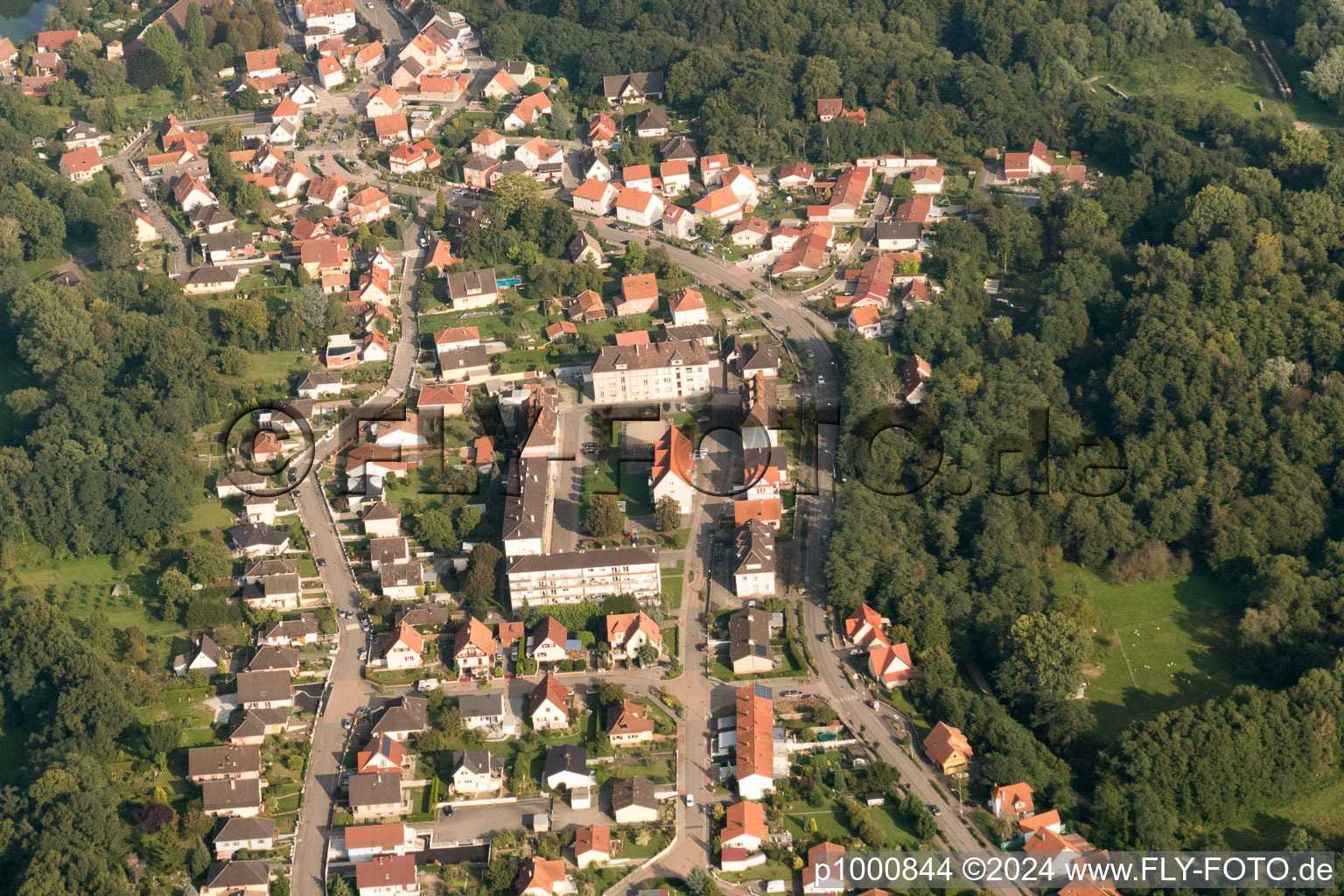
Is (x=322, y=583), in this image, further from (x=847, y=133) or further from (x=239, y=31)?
(x=239, y=31)

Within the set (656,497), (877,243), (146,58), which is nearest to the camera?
(656,497)

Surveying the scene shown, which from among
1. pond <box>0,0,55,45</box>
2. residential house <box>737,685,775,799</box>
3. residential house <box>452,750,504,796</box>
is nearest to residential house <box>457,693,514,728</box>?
residential house <box>452,750,504,796</box>

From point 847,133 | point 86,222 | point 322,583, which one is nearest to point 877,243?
point 847,133

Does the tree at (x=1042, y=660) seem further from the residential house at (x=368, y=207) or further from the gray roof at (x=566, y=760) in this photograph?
the residential house at (x=368, y=207)

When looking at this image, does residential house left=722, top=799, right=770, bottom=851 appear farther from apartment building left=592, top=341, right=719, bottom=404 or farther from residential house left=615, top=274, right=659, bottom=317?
residential house left=615, top=274, right=659, bottom=317

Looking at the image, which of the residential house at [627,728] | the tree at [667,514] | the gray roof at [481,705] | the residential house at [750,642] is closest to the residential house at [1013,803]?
the residential house at [750,642]
